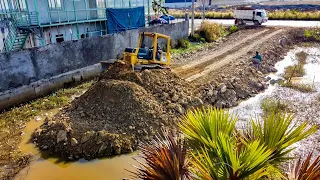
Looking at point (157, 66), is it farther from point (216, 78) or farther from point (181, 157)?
point (181, 157)

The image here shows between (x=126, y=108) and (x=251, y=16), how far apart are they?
967 inches

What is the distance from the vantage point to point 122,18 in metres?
21.0

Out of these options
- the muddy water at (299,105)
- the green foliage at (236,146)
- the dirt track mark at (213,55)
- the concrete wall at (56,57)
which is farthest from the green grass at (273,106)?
the concrete wall at (56,57)

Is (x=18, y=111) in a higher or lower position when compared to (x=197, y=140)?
lower

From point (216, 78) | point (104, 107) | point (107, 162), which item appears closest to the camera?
point (107, 162)

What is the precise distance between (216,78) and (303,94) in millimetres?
3826

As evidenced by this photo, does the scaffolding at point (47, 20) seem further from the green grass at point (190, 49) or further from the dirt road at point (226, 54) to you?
the dirt road at point (226, 54)

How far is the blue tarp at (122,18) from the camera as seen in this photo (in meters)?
20.4

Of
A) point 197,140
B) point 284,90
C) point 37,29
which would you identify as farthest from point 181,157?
point 37,29

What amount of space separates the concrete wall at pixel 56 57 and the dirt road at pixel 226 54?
3.87 meters

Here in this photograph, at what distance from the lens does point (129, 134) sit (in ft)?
27.3

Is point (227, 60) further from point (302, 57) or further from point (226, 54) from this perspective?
point (302, 57)

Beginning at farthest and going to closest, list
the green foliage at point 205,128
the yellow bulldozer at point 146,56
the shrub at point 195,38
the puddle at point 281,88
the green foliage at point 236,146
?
1. the shrub at point 195,38
2. the yellow bulldozer at point 146,56
3. the puddle at point 281,88
4. the green foliage at point 205,128
5. the green foliage at point 236,146

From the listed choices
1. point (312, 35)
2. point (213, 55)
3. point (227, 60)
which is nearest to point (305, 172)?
point (227, 60)
